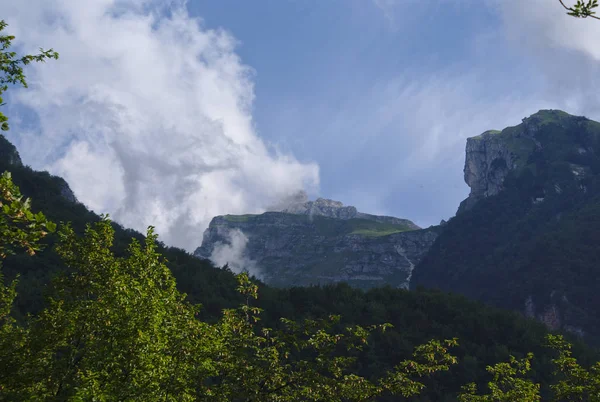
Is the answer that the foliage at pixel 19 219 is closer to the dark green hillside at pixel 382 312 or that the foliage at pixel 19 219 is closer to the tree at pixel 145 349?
the tree at pixel 145 349

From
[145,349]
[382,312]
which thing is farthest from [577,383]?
[382,312]

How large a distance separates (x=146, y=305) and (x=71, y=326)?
259cm

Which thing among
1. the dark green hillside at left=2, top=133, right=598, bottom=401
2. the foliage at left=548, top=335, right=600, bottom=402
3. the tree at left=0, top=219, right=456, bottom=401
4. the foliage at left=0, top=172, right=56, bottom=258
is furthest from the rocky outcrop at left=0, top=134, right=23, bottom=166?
the foliage at left=548, top=335, right=600, bottom=402

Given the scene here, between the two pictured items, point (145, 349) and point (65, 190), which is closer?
point (145, 349)

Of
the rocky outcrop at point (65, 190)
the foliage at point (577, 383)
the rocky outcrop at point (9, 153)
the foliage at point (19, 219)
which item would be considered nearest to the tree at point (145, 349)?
the foliage at point (577, 383)

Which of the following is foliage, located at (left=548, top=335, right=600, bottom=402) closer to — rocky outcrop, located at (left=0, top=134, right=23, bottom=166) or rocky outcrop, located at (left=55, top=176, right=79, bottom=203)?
rocky outcrop, located at (left=55, top=176, right=79, bottom=203)

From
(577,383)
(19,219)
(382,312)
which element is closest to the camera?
(19,219)

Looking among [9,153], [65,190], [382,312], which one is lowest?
[382,312]

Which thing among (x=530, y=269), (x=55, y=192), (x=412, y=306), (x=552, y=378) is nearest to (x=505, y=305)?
(x=530, y=269)

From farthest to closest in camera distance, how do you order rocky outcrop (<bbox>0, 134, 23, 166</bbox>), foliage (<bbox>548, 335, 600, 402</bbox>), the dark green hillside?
1. rocky outcrop (<bbox>0, 134, 23, 166</bbox>)
2. the dark green hillside
3. foliage (<bbox>548, 335, 600, 402</bbox>)

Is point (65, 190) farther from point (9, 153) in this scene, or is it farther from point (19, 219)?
point (19, 219)

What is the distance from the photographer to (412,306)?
294ft

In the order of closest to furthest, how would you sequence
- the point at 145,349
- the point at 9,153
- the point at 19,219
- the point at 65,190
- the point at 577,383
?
the point at 19,219, the point at 145,349, the point at 577,383, the point at 9,153, the point at 65,190

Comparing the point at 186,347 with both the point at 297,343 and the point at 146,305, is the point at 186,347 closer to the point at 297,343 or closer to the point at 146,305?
the point at 146,305
